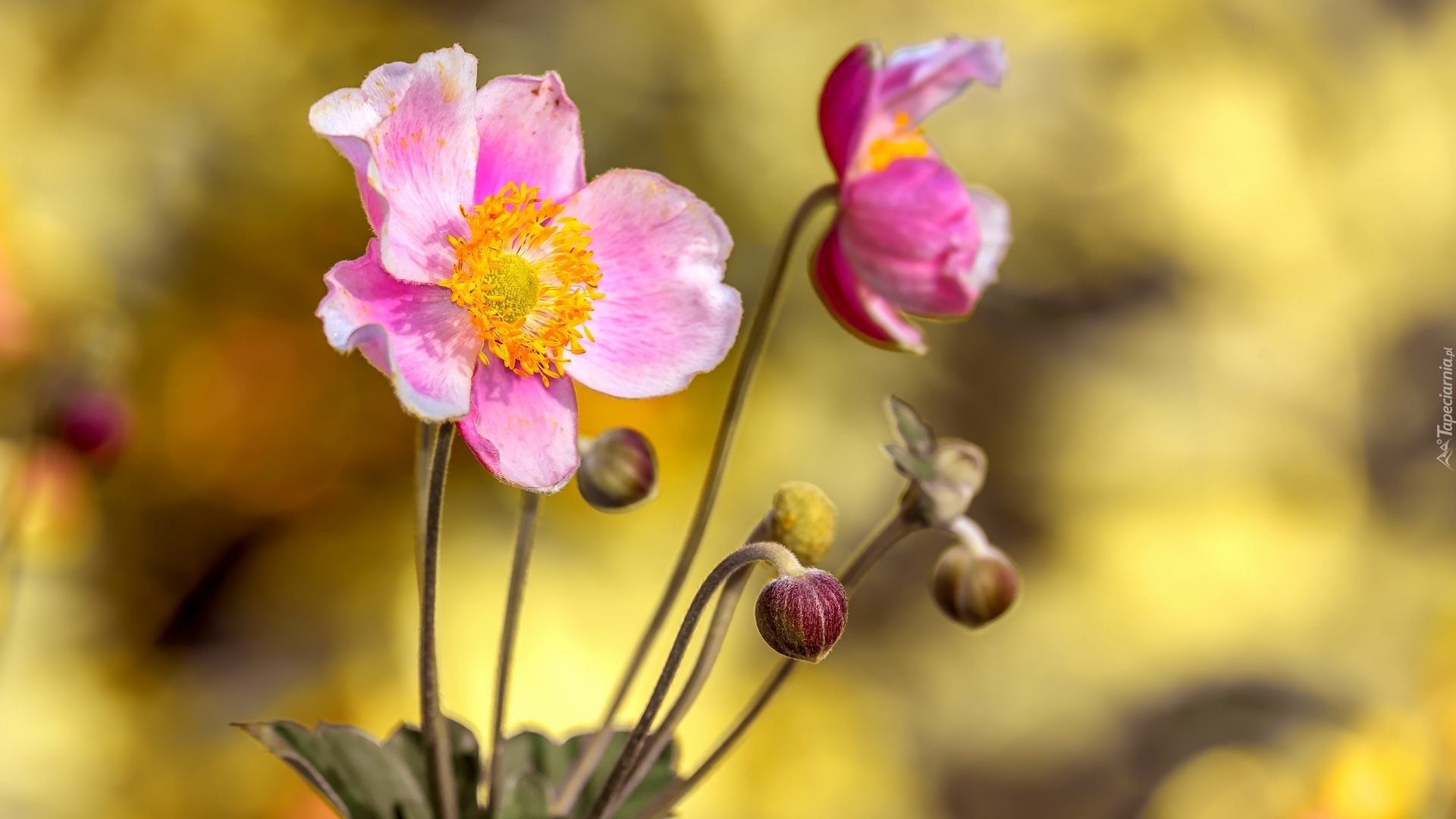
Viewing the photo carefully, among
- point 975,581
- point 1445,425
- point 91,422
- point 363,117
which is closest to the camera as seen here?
point 363,117

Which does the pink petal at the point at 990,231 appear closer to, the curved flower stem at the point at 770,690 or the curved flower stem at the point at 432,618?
the curved flower stem at the point at 770,690

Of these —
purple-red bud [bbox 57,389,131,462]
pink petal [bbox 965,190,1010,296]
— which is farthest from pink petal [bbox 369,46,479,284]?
purple-red bud [bbox 57,389,131,462]

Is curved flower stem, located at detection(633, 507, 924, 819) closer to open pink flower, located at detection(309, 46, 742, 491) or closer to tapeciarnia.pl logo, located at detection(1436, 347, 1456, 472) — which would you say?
open pink flower, located at detection(309, 46, 742, 491)

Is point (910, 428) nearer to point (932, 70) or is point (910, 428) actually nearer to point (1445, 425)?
point (932, 70)

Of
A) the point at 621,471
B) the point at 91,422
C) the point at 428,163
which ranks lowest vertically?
the point at 91,422

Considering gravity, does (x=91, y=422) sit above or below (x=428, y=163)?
below

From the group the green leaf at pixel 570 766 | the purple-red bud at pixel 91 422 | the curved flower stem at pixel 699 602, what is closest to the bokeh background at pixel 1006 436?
the purple-red bud at pixel 91 422

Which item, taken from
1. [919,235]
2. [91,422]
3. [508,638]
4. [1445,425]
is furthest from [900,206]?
[1445,425]

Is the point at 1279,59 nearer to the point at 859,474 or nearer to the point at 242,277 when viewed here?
the point at 859,474
